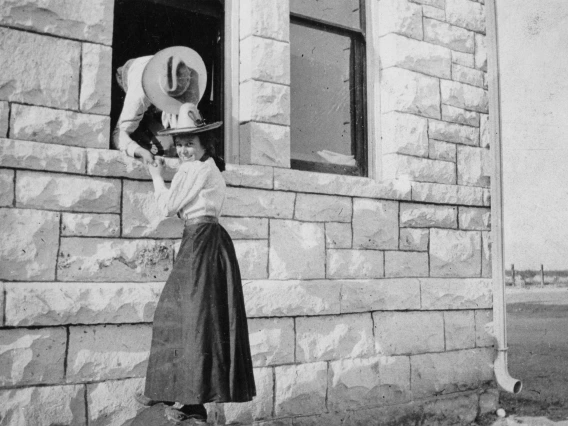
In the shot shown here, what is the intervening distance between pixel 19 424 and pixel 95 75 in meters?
2.15

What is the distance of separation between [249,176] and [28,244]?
1595mm

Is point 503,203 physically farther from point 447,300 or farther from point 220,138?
point 220,138

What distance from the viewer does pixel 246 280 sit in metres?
4.50

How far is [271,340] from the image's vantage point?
455 cm

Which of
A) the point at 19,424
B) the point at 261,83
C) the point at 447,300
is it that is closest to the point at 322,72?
the point at 261,83

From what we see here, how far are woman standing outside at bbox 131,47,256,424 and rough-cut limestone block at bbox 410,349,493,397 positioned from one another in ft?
7.38

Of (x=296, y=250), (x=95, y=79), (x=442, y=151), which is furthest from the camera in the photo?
(x=442, y=151)

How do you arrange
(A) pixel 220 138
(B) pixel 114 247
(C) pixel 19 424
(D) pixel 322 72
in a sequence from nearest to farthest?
(C) pixel 19 424
(B) pixel 114 247
(A) pixel 220 138
(D) pixel 322 72

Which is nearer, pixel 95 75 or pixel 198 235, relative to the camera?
pixel 198 235

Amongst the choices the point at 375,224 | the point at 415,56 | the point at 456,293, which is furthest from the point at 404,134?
the point at 456,293

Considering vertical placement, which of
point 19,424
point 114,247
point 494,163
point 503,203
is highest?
point 494,163

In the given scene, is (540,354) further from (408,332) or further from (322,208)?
(322,208)

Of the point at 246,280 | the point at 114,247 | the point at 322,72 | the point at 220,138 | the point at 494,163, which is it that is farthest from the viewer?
the point at 494,163

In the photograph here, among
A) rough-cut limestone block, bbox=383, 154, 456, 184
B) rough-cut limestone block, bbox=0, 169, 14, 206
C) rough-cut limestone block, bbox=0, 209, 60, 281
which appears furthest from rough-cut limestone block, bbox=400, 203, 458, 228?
rough-cut limestone block, bbox=0, 169, 14, 206
